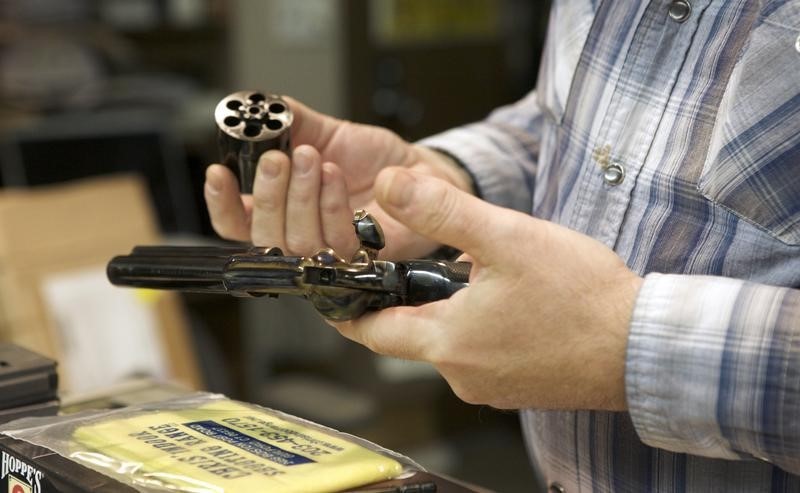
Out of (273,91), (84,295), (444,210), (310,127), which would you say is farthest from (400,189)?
(273,91)

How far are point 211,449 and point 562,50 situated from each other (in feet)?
1.45

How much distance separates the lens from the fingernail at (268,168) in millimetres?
785

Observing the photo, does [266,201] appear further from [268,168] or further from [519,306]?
[519,306]

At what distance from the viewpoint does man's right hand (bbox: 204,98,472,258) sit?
798 millimetres

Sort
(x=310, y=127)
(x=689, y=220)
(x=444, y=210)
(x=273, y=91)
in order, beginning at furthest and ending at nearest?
(x=273, y=91)
(x=310, y=127)
(x=689, y=220)
(x=444, y=210)

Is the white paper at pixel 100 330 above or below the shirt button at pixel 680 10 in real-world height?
below

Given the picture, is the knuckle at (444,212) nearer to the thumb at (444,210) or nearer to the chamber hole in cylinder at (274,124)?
the thumb at (444,210)

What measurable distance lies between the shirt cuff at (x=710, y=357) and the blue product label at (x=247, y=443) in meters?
0.19

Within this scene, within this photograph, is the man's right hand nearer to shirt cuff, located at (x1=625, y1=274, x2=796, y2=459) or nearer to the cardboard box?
shirt cuff, located at (x1=625, y1=274, x2=796, y2=459)

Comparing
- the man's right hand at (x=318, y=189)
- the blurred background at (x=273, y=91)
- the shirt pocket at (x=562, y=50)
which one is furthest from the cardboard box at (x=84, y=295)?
the shirt pocket at (x=562, y=50)

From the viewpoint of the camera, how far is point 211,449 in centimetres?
58

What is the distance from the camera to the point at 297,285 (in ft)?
1.98

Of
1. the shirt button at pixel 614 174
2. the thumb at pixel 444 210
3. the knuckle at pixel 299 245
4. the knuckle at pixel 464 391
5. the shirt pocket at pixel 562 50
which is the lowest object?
the knuckle at pixel 464 391

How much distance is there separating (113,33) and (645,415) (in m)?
2.36
